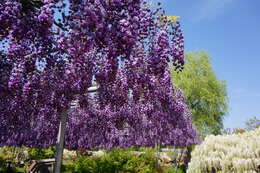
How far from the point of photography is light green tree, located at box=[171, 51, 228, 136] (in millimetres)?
28562

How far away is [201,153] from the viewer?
5.55 m

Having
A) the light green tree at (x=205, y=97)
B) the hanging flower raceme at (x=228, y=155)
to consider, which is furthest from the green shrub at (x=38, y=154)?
the hanging flower raceme at (x=228, y=155)

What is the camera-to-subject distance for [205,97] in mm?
28875

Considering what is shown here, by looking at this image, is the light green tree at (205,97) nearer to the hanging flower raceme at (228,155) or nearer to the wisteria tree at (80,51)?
the wisteria tree at (80,51)

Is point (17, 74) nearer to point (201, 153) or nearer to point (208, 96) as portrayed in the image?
point (201, 153)

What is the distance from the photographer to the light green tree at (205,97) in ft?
93.7

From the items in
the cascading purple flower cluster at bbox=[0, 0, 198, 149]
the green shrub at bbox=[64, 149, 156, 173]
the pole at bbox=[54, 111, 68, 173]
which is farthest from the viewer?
the green shrub at bbox=[64, 149, 156, 173]

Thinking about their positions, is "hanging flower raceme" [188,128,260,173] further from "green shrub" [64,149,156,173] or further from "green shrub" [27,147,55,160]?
"green shrub" [27,147,55,160]

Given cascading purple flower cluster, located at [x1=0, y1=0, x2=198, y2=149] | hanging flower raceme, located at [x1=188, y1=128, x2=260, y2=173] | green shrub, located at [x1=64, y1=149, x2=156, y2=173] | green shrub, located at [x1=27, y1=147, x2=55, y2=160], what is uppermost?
cascading purple flower cluster, located at [x1=0, y1=0, x2=198, y2=149]

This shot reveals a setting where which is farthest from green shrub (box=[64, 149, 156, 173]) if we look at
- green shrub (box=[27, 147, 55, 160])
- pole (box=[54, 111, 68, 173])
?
green shrub (box=[27, 147, 55, 160])

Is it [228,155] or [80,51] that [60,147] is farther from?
[228,155]

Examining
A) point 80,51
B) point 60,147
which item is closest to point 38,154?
point 60,147

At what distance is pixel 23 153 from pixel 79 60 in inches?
718

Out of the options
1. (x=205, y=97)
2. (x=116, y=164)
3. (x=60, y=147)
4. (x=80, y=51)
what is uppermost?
(x=205, y=97)
